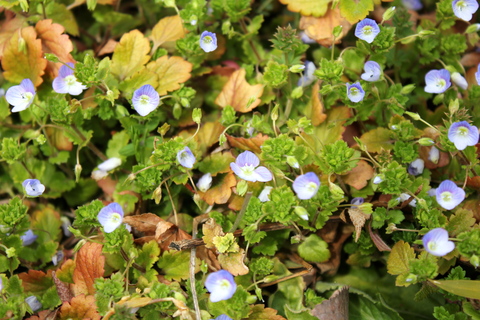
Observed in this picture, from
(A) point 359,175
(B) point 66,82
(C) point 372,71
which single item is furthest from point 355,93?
(B) point 66,82

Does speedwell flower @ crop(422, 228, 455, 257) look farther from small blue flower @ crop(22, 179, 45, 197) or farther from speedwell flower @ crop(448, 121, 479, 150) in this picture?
small blue flower @ crop(22, 179, 45, 197)

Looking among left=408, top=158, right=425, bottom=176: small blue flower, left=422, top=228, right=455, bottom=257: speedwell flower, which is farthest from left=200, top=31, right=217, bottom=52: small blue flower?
left=422, top=228, right=455, bottom=257: speedwell flower

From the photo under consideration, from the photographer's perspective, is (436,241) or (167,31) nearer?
(436,241)

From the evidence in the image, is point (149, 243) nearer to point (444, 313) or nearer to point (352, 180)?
point (352, 180)

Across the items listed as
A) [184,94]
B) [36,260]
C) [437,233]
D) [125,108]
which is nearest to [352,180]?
[437,233]

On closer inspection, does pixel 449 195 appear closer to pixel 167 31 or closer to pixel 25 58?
pixel 167 31

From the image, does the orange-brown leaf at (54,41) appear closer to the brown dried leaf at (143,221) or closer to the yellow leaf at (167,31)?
the yellow leaf at (167,31)
